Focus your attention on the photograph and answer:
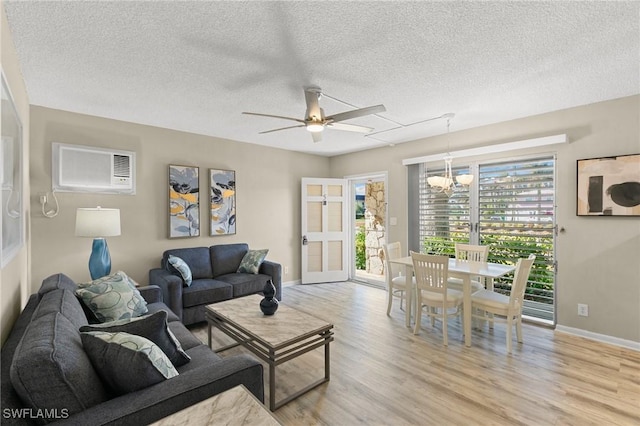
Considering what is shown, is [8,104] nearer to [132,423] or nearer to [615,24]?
[132,423]

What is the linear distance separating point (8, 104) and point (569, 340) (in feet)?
16.8

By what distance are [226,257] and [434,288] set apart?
2.91 m

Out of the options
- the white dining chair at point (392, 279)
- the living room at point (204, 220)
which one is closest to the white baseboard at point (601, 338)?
the living room at point (204, 220)

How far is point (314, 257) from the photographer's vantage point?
5.80 m

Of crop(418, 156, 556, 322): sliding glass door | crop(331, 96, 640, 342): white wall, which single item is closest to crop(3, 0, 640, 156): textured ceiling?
crop(331, 96, 640, 342): white wall

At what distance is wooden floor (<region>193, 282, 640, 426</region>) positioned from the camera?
2.05 meters

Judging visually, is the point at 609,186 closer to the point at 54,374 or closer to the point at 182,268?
the point at 54,374

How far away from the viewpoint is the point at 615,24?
75.2 inches

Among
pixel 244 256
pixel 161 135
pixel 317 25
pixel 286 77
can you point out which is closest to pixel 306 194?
pixel 244 256

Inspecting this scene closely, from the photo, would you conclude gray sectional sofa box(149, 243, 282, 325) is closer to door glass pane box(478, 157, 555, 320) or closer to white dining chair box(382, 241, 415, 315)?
white dining chair box(382, 241, 415, 315)

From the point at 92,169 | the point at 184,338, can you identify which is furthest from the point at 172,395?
the point at 92,169

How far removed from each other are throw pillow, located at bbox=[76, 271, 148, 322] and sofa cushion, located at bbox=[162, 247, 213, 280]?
5.21 ft

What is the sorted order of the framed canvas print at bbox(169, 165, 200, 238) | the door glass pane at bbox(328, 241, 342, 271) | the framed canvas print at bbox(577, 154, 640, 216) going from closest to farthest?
the framed canvas print at bbox(577, 154, 640, 216) < the framed canvas print at bbox(169, 165, 200, 238) < the door glass pane at bbox(328, 241, 342, 271)

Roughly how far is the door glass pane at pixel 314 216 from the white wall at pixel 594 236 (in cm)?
317
